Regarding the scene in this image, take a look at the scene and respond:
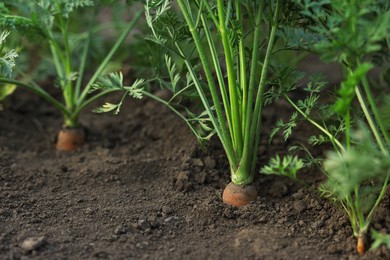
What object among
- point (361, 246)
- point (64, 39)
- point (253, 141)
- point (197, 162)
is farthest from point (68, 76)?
point (361, 246)

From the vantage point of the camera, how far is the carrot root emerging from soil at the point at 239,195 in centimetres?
220

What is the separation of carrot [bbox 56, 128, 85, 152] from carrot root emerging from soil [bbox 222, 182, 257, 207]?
0.89 metres

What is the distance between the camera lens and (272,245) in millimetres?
1958

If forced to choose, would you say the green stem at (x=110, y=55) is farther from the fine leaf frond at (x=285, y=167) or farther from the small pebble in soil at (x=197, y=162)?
the fine leaf frond at (x=285, y=167)

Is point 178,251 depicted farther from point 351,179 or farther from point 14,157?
point 14,157

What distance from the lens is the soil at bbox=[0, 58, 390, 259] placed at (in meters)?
1.96

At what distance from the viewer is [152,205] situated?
224 cm

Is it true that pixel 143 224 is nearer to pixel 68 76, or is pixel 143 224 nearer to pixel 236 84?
pixel 236 84

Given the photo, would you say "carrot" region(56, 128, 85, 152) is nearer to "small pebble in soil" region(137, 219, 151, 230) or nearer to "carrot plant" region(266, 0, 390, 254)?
"small pebble in soil" region(137, 219, 151, 230)

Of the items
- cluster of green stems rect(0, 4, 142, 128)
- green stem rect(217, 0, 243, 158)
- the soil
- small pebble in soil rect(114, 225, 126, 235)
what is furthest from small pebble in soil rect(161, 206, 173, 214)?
cluster of green stems rect(0, 4, 142, 128)

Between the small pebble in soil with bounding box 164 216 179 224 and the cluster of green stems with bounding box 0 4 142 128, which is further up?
the cluster of green stems with bounding box 0 4 142 128

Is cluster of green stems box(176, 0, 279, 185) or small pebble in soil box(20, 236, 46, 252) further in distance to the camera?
cluster of green stems box(176, 0, 279, 185)

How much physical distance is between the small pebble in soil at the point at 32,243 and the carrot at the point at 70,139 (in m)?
0.88

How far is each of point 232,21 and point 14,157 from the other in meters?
1.21
